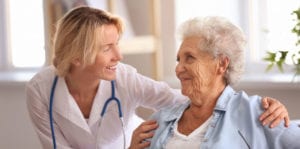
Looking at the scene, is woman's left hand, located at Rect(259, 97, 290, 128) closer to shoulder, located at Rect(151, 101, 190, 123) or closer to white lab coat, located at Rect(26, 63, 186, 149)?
shoulder, located at Rect(151, 101, 190, 123)

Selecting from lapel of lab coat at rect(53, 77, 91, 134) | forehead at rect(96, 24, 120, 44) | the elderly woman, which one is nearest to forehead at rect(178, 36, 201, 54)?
the elderly woman

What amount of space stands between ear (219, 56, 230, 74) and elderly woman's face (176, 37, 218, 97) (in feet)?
0.05

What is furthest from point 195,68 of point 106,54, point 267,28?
point 267,28

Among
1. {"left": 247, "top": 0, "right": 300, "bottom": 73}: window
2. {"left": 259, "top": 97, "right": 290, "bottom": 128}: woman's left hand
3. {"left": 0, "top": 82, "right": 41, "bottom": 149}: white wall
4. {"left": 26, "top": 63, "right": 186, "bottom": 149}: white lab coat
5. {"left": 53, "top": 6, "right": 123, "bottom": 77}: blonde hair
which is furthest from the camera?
{"left": 0, "top": 82, "right": 41, "bottom": 149}: white wall

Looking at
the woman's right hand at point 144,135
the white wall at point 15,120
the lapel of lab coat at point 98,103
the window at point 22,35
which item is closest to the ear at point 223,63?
the woman's right hand at point 144,135

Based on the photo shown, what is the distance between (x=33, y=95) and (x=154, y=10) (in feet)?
3.26

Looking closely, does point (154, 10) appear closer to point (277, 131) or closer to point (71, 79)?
point (71, 79)

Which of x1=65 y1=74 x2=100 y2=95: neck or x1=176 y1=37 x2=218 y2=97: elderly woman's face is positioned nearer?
x1=176 y1=37 x2=218 y2=97: elderly woman's face

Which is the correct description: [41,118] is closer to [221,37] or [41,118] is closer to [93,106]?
[93,106]

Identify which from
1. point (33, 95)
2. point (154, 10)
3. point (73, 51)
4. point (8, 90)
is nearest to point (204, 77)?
point (73, 51)

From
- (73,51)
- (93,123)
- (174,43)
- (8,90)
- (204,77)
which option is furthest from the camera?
(8,90)

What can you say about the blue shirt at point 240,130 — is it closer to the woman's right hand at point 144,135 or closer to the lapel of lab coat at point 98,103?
the woman's right hand at point 144,135

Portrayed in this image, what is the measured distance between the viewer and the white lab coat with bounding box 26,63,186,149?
2.17 meters

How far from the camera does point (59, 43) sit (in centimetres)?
208
